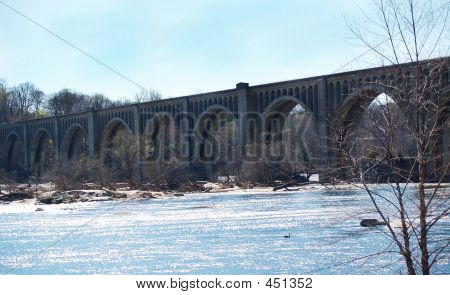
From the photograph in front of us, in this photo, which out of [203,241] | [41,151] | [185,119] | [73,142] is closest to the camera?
[203,241]

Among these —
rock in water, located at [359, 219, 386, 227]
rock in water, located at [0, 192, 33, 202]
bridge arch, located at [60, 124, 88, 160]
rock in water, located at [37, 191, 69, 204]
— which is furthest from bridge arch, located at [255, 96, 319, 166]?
bridge arch, located at [60, 124, 88, 160]

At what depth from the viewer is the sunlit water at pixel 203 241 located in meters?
14.1

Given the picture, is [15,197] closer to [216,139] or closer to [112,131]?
[216,139]

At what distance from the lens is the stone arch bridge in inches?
1914

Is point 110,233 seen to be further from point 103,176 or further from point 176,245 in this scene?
point 103,176

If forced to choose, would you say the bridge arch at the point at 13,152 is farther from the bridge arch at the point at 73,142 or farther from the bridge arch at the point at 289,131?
the bridge arch at the point at 289,131

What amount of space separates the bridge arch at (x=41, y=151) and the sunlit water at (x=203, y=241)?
6130 cm

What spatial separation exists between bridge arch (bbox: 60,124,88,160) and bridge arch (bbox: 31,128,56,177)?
133 inches

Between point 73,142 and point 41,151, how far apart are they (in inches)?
392

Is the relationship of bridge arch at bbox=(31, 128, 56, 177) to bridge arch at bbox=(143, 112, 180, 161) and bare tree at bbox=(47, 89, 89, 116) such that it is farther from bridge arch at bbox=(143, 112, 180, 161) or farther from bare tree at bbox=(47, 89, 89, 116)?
bridge arch at bbox=(143, 112, 180, 161)

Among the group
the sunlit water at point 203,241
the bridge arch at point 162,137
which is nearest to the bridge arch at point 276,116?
the bridge arch at point 162,137

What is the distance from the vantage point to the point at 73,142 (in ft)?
279

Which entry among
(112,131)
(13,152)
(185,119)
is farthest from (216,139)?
(13,152)

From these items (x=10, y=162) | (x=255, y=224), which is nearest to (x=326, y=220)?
(x=255, y=224)
